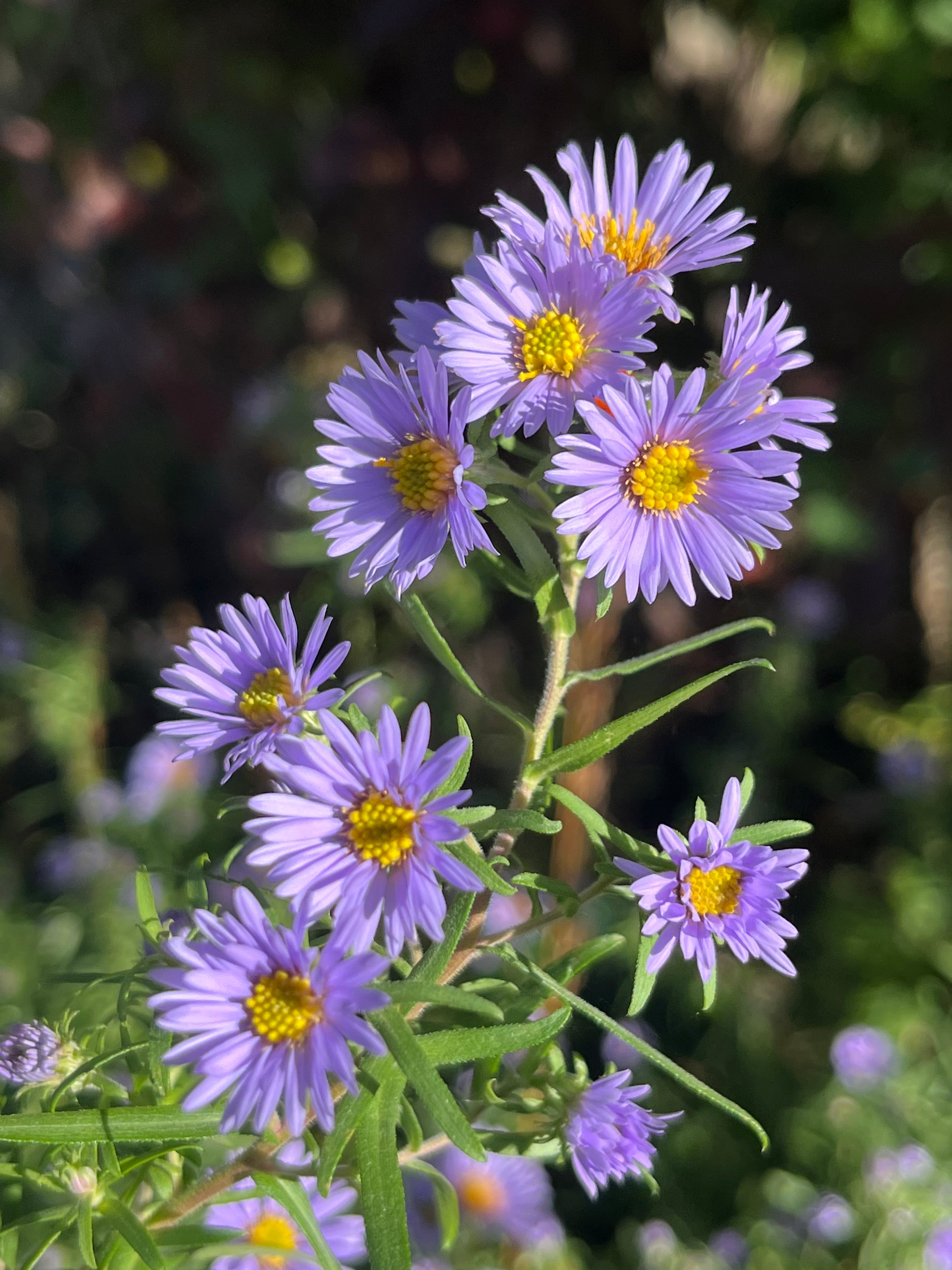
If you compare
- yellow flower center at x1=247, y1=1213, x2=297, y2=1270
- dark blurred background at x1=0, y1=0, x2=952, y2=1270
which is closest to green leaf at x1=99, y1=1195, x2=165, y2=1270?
yellow flower center at x1=247, y1=1213, x2=297, y2=1270

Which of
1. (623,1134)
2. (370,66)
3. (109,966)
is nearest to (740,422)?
(623,1134)

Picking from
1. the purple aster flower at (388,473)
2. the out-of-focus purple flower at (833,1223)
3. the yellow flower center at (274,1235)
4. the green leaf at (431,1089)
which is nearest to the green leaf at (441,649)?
the purple aster flower at (388,473)

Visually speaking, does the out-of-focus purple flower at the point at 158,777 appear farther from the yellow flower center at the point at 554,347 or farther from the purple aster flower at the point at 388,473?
the yellow flower center at the point at 554,347

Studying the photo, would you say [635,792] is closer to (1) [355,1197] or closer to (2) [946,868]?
(2) [946,868]

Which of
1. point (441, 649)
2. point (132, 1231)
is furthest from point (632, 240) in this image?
point (132, 1231)

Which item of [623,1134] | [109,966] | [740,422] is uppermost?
[740,422]

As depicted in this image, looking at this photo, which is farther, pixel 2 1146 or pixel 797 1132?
pixel 797 1132

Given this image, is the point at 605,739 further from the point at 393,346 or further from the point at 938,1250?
the point at 393,346
